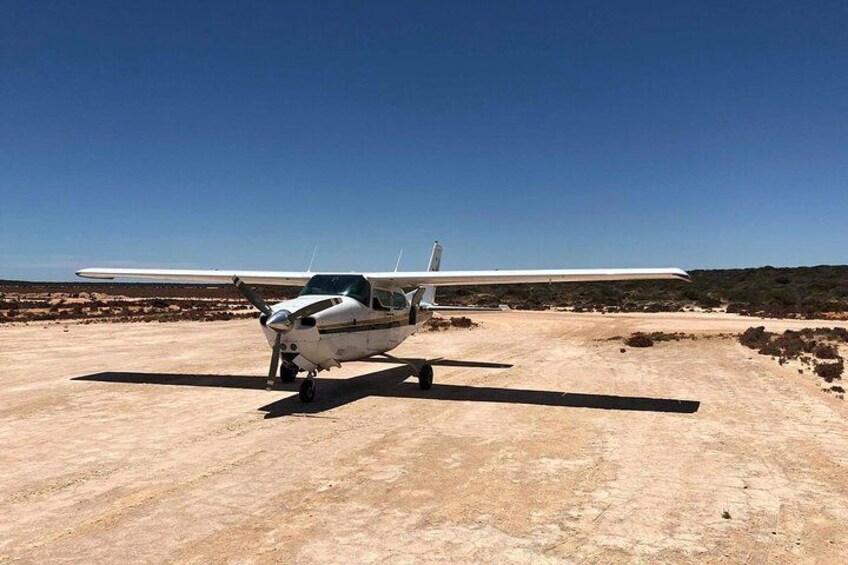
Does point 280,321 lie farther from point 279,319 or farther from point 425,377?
point 425,377

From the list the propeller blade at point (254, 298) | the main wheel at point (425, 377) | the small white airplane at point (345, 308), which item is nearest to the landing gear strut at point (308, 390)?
the small white airplane at point (345, 308)

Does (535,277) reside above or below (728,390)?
above

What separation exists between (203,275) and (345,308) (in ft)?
21.8

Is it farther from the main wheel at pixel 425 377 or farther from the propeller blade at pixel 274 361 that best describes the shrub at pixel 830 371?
the propeller blade at pixel 274 361

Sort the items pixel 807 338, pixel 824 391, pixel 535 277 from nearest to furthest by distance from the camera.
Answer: pixel 824 391 < pixel 535 277 < pixel 807 338

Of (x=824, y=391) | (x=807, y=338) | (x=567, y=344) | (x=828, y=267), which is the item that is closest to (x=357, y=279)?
(x=824, y=391)

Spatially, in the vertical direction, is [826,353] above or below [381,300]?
below

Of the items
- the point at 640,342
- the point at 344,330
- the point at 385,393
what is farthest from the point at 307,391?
the point at 640,342

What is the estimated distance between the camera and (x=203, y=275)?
16859mm

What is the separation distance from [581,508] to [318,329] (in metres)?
6.87

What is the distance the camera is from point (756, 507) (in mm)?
6184

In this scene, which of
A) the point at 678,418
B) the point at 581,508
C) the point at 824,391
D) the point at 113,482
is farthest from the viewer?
the point at 824,391

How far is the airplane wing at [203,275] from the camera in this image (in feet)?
53.5

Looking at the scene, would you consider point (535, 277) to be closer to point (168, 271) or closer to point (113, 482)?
point (113, 482)
